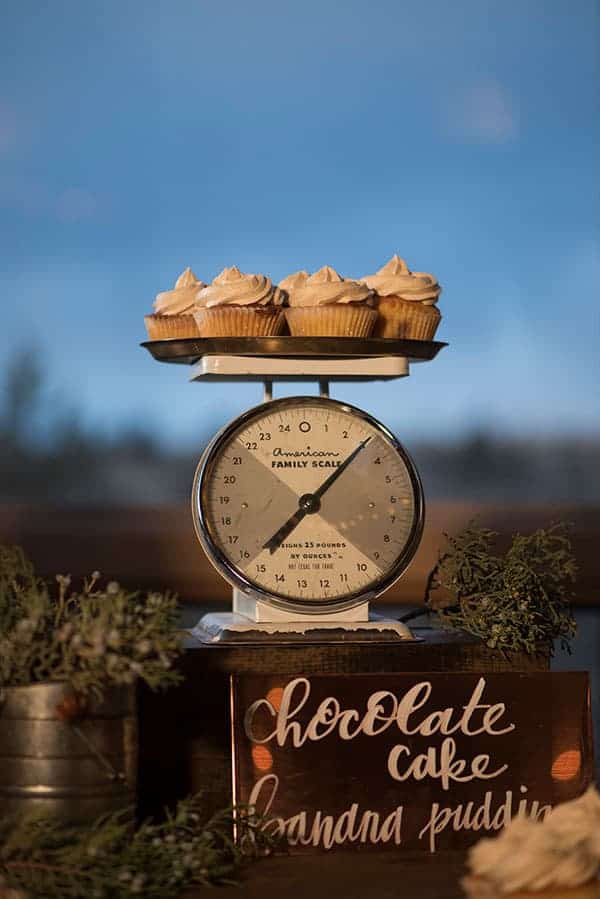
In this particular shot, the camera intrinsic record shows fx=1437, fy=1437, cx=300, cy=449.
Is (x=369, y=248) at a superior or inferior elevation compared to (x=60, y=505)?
superior

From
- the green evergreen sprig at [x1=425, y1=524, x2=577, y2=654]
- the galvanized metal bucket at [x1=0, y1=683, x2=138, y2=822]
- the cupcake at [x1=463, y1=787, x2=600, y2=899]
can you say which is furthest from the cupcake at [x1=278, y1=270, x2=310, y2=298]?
the cupcake at [x1=463, y1=787, x2=600, y2=899]

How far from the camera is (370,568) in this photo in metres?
1.79

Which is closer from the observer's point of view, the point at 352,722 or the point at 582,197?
the point at 352,722

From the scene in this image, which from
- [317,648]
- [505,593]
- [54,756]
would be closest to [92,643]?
[54,756]

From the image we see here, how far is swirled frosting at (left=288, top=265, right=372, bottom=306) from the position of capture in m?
1.80

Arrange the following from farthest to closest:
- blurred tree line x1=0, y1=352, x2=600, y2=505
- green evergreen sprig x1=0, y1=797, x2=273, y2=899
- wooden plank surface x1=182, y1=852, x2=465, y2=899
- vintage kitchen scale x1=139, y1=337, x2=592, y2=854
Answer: blurred tree line x1=0, y1=352, x2=600, y2=505 < vintage kitchen scale x1=139, y1=337, x2=592, y2=854 < wooden plank surface x1=182, y1=852, x2=465, y2=899 < green evergreen sprig x1=0, y1=797, x2=273, y2=899

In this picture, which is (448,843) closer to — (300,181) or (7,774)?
(7,774)

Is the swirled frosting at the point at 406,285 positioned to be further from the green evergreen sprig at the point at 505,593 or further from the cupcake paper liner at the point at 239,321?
the green evergreen sprig at the point at 505,593

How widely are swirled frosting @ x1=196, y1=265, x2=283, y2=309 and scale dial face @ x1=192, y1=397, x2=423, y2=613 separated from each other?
0.13m

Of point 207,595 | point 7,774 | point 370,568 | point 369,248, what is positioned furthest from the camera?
point 369,248

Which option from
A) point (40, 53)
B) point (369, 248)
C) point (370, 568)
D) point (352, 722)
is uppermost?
point (40, 53)

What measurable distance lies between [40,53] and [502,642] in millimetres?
3786

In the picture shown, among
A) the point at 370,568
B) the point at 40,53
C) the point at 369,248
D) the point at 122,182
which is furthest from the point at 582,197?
the point at 370,568

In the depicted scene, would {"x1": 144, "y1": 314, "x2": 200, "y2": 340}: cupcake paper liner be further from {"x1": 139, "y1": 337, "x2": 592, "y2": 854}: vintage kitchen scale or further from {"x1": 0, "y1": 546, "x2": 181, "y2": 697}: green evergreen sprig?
{"x1": 0, "y1": 546, "x2": 181, "y2": 697}: green evergreen sprig
